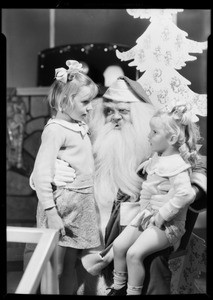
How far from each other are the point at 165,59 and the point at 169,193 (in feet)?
1.47

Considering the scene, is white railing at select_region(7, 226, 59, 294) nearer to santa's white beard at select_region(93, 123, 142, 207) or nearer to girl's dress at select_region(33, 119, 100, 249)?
Answer: girl's dress at select_region(33, 119, 100, 249)

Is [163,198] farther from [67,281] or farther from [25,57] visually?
[25,57]

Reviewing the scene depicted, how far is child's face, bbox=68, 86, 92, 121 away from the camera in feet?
5.15

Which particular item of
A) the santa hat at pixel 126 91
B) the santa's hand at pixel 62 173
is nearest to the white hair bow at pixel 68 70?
the santa hat at pixel 126 91

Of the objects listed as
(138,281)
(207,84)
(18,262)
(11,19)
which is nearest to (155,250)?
(138,281)

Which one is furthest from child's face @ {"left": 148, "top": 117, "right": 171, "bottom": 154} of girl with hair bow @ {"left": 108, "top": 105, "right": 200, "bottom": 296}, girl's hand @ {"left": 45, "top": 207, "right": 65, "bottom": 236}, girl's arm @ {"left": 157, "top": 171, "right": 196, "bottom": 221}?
girl's hand @ {"left": 45, "top": 207, "right": 65, "bottom": 236}

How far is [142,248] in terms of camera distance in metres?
1.55

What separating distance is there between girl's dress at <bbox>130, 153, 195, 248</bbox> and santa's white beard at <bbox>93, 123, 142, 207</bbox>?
6 centimetres

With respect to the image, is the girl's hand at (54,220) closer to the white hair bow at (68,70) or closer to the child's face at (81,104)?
the child's face at (81,104)

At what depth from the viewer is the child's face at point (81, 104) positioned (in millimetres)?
1569

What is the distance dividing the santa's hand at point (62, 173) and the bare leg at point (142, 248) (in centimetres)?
31

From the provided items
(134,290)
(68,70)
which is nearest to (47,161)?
(68,70)

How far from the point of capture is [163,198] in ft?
5.02
